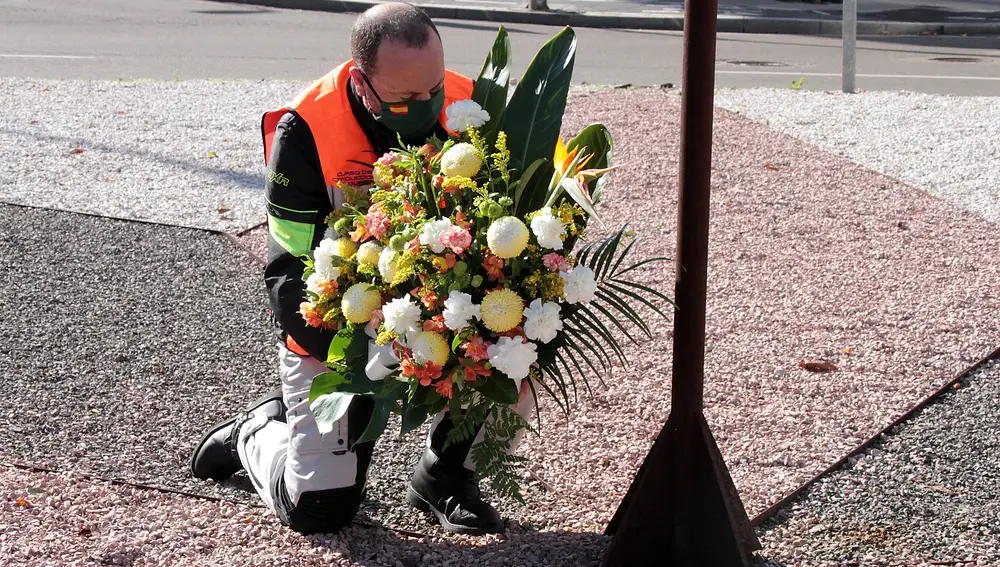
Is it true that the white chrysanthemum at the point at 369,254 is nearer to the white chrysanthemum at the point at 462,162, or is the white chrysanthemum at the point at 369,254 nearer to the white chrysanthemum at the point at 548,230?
the white chrysanthemum at the point at 462,162

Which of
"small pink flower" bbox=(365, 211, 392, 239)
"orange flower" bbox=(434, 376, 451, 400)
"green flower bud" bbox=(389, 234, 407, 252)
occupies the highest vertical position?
"small pink flower" bbox=(365, 211, 392, 239)

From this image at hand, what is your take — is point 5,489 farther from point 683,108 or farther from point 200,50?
point 200,50

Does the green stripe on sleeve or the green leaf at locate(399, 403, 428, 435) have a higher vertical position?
the green stripe on sleeve

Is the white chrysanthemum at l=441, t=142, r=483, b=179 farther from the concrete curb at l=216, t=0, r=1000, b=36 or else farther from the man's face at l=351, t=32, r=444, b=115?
the concrete curb at l=216, t=0, r=1000, b=36

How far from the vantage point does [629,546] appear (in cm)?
271

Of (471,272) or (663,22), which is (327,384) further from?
(663,22)

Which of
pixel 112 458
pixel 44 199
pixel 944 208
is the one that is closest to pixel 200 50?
pixel 44 199

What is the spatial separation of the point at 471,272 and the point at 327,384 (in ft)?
1.59

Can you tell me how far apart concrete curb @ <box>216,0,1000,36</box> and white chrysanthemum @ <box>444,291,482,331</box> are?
13412 millimetres

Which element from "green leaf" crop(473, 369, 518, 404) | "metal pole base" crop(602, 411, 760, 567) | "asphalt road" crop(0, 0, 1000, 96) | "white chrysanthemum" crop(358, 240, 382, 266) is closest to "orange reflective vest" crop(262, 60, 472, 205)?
"white chrysanthemum" crop(358, 240, 382, 266)

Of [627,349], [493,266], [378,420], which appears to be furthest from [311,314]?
[627,349]

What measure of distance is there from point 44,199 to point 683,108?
16.0 feet

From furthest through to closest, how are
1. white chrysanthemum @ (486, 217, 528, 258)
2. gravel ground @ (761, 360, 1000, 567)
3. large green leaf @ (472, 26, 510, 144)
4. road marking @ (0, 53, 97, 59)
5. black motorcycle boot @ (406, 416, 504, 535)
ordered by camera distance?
road marking @ (0, 53, 97, 59)
black motorcycle boot @ (406, 416, 504, 535)
gravel ground @ (761, 360, 1000, 567)
large green leaf @ (472, 26, 510, 144)
white chrysanthemum @ (486, 217, 528, 258)

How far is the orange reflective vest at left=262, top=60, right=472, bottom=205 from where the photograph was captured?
2.78 m
